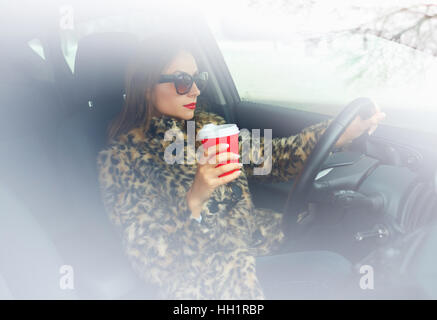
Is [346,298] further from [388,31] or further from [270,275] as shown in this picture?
[388,31]

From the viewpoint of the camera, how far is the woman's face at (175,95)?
1.22m

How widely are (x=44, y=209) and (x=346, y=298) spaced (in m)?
0.89

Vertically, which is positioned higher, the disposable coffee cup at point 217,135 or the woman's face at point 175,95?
the woman's face at point 175,95

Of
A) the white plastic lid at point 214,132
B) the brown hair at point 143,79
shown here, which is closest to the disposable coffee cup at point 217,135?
the white plastic lid at point 214,132

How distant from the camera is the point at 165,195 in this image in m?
1.25

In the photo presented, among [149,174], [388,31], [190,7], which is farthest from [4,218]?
[388,31]

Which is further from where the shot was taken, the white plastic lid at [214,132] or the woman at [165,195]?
the woman at [165,195]

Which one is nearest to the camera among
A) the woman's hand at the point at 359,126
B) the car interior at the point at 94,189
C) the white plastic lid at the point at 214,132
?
the white plastic lid at the point at 214,132

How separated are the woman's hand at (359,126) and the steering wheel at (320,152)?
0.05 feet

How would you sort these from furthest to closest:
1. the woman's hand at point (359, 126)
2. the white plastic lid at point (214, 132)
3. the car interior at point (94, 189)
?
1. the woman's hand at point (359, 126)
2. the car interior at point (94, 189)
3. the white plastic lid at point (214, 132)

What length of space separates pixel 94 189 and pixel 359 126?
2.54 feet

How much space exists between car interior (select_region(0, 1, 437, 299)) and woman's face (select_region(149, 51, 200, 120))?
185mm

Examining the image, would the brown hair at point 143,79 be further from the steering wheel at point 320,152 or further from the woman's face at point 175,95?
the steering wheel at point 320,152

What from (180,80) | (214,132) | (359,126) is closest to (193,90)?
(180,80)
